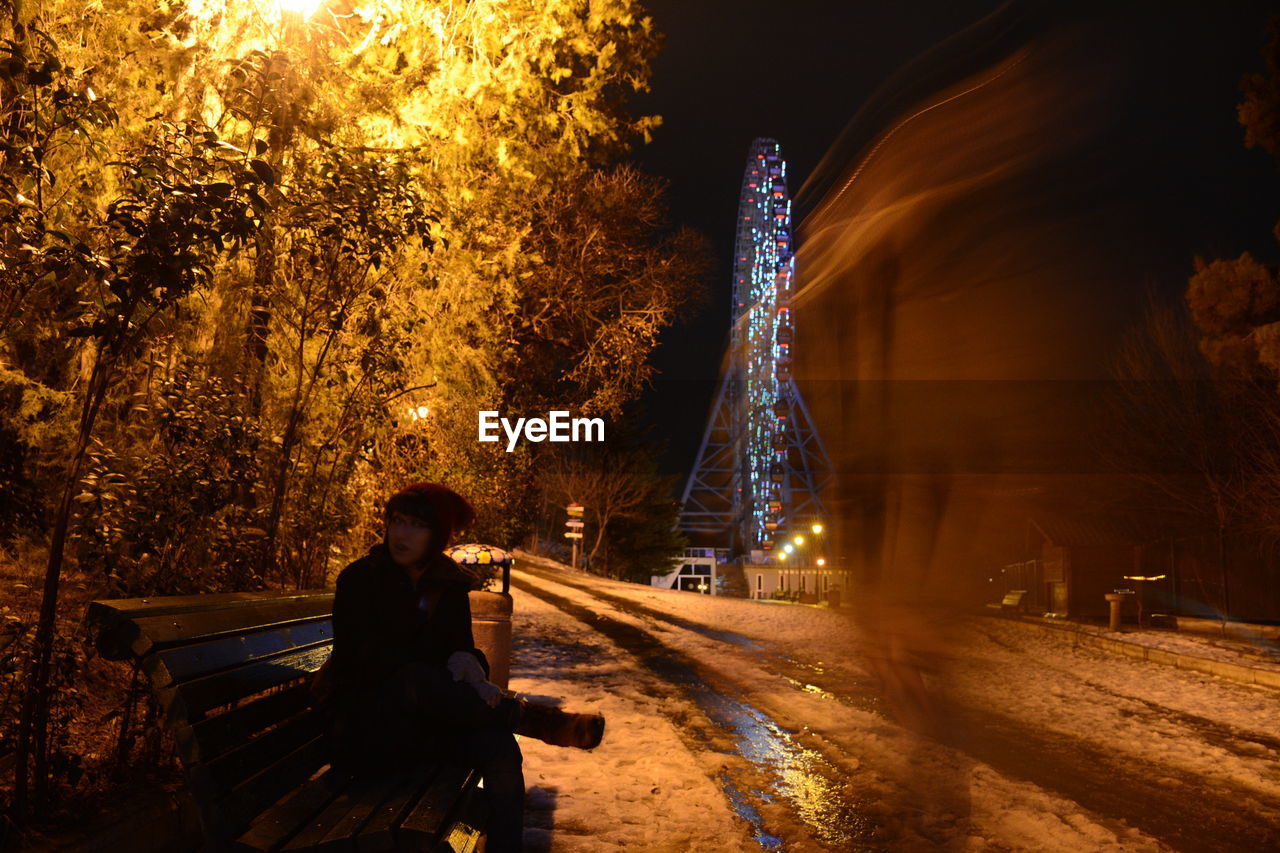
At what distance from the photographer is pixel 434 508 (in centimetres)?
349

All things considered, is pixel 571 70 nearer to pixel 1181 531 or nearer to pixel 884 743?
pixel 884 743

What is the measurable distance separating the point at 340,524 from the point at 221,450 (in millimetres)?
3190

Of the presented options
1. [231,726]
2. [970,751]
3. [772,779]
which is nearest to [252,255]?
[231,726]

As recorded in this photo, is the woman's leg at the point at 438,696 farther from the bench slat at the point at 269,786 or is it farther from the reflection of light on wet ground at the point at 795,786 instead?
the reflection of light on wet ground at the point at 795,786

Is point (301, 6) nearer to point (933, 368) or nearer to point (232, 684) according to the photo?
point (232, 684)

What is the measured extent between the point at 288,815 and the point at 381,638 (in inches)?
25.4

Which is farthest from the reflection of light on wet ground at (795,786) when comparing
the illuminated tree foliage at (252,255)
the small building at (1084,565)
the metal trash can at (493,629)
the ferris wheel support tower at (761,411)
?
the ferris wheel support tower at (761,411)

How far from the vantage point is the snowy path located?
5.02m

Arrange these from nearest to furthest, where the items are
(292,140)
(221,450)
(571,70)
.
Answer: (221,450) → (292,140) → (571,70)

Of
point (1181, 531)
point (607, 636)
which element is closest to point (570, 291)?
point (607, 636)

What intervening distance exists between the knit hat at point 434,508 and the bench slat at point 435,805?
0.70 metres

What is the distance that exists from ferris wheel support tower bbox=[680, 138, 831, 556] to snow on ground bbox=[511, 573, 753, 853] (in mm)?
50594

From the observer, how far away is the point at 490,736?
3453 mm

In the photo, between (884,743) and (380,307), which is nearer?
(884,743)
